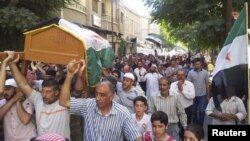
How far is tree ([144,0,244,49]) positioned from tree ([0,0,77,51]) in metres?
3.95

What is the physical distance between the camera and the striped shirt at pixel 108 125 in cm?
467

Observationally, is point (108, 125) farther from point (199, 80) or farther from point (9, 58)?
point (199, 80)

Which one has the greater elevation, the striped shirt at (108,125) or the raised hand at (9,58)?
the raised hand at (9,58)

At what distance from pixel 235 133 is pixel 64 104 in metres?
1.69

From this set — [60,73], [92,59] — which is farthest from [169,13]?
[92,59]

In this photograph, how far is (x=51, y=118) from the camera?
5.17 m

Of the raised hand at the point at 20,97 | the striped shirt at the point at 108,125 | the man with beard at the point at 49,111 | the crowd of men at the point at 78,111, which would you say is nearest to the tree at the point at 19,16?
the crowd of men at the point at 78,111

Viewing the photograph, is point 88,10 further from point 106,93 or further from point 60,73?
point 106,93

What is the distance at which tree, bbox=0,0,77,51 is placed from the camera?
43.4 ft

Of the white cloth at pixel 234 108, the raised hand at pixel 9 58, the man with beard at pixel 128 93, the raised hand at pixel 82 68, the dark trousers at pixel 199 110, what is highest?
the raised hand at pixel 9 58

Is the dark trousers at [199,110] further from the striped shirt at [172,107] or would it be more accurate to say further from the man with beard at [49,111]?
the man with beard at [49,111]

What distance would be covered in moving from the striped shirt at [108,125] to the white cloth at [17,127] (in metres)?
0.96

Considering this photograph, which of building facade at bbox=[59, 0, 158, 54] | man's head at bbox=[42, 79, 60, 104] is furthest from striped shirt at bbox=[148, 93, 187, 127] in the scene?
building facade at bbox=[59, 0, 158, 54]

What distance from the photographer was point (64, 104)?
4887mm
